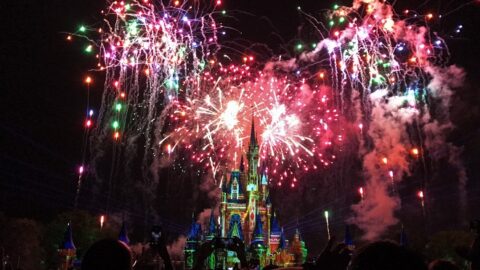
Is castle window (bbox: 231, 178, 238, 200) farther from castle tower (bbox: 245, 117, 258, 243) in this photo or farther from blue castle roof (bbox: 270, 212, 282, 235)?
blue castle roof (bbox: 270, 212, 282, 235)

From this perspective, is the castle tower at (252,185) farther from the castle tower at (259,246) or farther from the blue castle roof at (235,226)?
the castle tower at (259,246)

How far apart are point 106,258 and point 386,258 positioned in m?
1.97

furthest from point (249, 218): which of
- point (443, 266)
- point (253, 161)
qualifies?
point (443, 266)

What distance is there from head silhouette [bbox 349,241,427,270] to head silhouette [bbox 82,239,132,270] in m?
1.68

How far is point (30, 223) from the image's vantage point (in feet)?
140

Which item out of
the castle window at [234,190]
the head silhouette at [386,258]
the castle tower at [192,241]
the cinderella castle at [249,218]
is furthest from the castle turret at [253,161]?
the head silhouette at [386,258]

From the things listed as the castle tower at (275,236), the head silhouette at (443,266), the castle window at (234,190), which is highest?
the castle window at (234,190)

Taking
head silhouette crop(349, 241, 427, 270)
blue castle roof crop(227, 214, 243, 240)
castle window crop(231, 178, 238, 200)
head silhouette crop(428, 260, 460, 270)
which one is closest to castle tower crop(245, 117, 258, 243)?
blue castle roof crop(227, 214, 243, 240)

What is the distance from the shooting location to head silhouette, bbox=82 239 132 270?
10.3 ft

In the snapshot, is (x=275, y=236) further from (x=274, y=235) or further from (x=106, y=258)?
(x=106, y=258)

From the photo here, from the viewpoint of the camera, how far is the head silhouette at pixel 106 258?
3.15 metres

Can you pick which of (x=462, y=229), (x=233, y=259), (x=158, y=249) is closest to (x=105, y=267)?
(x=158, y=249)

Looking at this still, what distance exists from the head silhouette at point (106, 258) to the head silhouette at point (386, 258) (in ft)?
5.53

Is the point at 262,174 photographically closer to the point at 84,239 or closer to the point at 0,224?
the point at 84,239
